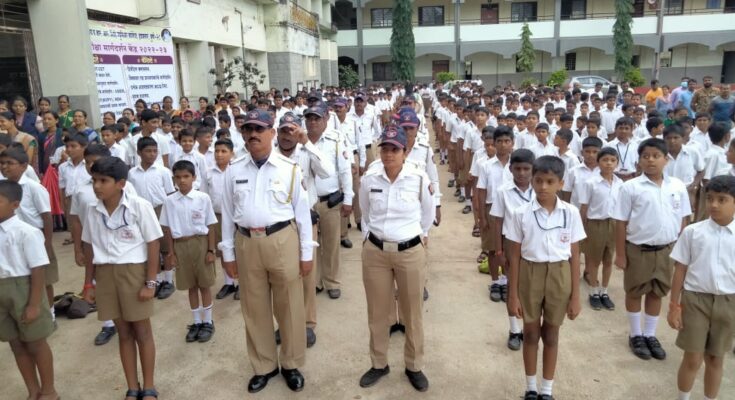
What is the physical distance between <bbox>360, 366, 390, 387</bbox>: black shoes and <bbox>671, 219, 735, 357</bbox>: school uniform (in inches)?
74.7

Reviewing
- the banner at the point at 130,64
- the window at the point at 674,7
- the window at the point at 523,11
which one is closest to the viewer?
the banner at the point at 130,64

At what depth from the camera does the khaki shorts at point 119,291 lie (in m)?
3.33

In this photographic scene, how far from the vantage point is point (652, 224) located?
3.90 metres

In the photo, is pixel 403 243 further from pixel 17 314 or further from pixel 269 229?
pixel 17 314

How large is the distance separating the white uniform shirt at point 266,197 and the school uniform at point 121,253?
1.72ft

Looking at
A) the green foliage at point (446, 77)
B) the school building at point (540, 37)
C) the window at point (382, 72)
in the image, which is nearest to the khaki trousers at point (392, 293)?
the green foliage at point (446, 77)

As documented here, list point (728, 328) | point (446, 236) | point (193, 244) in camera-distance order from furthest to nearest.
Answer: point (446, 236) < point (193, 244) < point (728, 328)

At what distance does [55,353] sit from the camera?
430cm

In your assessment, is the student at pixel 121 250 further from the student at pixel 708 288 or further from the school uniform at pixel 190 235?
the student at pixel 708 288

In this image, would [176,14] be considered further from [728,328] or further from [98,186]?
[728,328]

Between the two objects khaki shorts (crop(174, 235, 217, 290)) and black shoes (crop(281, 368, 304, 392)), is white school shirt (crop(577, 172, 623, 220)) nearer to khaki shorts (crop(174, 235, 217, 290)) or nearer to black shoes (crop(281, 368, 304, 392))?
black shoes (crop(281, 368, 304, 392))

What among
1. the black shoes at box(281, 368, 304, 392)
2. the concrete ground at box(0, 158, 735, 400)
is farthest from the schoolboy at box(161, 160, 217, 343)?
the black shoes at box(281, 368, 304, 392)

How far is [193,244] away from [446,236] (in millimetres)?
3772

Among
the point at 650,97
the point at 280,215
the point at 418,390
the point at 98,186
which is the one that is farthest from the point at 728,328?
the point at 650,97
